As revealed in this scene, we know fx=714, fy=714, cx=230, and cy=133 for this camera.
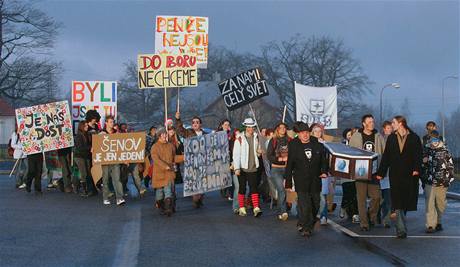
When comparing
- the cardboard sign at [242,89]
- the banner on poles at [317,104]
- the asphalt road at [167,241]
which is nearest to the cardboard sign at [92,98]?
the cardboard sign at [242,89]

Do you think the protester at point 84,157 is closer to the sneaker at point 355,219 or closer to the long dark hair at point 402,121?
the sneaker at point 355,219

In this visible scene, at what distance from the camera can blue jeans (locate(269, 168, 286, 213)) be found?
13.2 m

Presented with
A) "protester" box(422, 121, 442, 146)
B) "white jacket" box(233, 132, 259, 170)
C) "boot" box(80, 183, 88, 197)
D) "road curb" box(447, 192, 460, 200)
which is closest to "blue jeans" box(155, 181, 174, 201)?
"white jacket" box(233, 132, 259, 170)

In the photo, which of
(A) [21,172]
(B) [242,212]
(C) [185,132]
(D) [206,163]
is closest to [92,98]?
(A) [21,172]

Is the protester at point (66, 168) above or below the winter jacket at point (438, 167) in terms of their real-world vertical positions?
below

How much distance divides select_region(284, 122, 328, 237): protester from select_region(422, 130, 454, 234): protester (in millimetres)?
1787

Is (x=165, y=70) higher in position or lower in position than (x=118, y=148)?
higher

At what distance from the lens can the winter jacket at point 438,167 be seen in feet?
38.3

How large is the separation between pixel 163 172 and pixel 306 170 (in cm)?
340

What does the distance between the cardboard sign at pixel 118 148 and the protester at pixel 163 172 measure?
6.20ft

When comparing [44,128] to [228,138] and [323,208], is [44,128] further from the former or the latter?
[323,208]

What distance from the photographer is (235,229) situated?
1155 cm

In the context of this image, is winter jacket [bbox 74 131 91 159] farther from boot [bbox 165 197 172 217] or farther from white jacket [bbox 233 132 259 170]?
white jacket [bbox 233 132 259 170]

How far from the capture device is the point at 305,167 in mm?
11250
